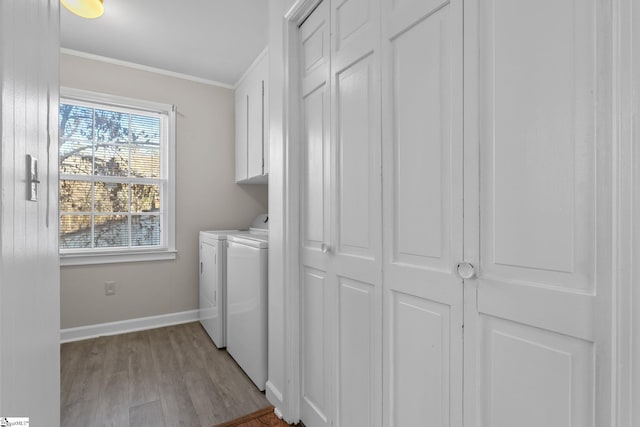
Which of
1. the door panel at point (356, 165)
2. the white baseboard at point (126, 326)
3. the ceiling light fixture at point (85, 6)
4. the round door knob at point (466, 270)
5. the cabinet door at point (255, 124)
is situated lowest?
the white baseboard at point (126, 326)

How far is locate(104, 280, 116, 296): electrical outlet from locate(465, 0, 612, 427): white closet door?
3170mm

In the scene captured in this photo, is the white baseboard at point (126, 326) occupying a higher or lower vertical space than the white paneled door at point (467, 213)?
lower

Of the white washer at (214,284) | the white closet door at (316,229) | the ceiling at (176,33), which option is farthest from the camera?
the white washer at (214,284)

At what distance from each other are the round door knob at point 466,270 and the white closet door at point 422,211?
0.03 metres

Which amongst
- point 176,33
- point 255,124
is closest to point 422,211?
point 255,124

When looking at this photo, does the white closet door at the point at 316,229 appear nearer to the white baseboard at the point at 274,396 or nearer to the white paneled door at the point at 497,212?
the white baseboard at the point at 274,396

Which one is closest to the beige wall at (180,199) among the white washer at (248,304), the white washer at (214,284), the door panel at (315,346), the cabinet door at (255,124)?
the white washer at (214,284)

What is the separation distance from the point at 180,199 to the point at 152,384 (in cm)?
177

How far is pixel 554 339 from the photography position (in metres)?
0.71

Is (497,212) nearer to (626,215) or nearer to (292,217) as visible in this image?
(626,215)

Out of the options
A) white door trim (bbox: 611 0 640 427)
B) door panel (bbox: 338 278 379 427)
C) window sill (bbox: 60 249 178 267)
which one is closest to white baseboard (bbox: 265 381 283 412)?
door panel (bbox: 338 278 379 427)

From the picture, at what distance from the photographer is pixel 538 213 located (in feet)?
2.41

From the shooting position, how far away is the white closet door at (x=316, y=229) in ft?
4.80

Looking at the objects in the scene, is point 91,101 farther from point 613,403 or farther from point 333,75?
point 613,403
